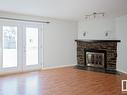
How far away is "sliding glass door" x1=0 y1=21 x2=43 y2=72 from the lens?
5785mm

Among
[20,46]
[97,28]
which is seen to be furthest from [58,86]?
[97,28]

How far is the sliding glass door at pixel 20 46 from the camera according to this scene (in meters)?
5.79

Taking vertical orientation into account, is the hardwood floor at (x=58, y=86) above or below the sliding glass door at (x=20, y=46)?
below

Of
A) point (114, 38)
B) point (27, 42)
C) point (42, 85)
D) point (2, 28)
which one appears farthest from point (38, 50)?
point (114, 38)

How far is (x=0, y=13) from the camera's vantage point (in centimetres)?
555

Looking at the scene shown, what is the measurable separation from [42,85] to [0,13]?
114 inches

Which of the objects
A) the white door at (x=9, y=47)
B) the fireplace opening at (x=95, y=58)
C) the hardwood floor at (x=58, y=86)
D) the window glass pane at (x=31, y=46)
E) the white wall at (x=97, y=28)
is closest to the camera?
the hardwood floor at (x=58, y=86)

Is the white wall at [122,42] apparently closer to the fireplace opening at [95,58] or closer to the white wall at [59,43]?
the fireplace opening at [95,58]

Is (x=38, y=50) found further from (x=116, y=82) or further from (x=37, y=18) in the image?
(x=116, y=82)

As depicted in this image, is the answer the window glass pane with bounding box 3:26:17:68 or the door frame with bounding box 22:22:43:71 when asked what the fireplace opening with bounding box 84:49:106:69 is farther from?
the window glass pane with bounding box 3:26:17:68

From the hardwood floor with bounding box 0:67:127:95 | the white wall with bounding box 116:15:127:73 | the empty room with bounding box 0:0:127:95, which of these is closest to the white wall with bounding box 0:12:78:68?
the empty room with bounding box 0:0:127:95


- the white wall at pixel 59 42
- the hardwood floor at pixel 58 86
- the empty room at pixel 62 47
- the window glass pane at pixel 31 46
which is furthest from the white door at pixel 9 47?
the white wall at pixel 59 42

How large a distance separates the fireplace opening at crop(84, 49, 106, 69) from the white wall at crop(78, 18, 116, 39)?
646 millimetres

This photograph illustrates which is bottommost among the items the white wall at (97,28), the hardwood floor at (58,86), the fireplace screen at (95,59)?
the hardwood floor at (58,86)
